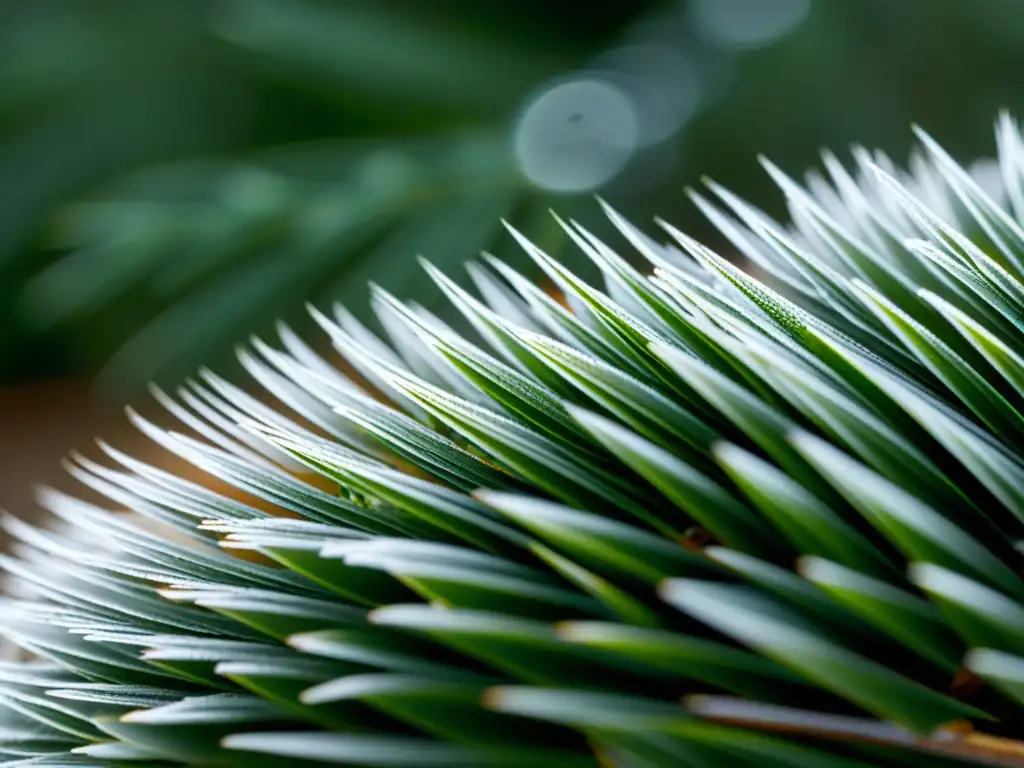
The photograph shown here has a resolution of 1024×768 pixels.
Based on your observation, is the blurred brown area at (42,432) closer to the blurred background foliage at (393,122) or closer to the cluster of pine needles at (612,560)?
the blurred background foliage at (393,122)

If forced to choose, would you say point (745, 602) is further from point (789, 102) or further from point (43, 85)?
point (43, 85)

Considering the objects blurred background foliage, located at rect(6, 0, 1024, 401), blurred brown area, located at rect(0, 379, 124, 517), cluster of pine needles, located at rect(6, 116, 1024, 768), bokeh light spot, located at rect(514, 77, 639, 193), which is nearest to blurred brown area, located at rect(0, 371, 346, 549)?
blurred brown area, located at rect(0, 379, 124, 517)

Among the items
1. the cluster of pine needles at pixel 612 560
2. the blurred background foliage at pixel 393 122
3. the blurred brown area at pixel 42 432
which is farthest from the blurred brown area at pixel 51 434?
the cluster of pine needles at pixel 612 560

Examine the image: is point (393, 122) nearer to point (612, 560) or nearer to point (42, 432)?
point (42, 432)

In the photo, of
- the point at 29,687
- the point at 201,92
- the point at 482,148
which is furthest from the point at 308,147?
the point at 29,687

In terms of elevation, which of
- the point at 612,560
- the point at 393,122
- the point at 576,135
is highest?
the point at 393,122

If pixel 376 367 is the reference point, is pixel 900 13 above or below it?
above

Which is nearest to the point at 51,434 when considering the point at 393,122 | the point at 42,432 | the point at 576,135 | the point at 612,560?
the point at 42,432

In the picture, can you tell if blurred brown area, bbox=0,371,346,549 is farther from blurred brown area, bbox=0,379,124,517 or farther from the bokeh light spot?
the bokeh light spot
